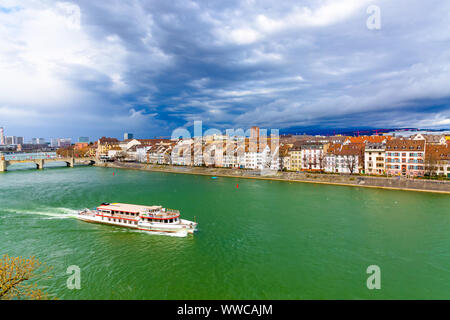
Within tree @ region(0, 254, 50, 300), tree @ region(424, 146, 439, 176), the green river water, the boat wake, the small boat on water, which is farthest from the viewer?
tree @ region(424, 146, 439, 176)

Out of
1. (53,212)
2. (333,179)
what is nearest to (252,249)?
(53,212)

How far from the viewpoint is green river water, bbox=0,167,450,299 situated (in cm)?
1706

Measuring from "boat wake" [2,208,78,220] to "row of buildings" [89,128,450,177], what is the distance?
55.1 meters

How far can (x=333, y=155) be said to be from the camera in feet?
227

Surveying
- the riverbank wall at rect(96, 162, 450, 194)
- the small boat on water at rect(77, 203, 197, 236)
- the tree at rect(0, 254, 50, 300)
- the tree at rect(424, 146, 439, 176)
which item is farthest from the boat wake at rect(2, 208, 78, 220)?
the tree at rect(424, 146, 439, 176)

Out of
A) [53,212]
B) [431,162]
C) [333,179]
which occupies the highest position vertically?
[431,162]

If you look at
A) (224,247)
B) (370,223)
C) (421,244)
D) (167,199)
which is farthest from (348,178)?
(224,247)

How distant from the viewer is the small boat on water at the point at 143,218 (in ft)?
89.5

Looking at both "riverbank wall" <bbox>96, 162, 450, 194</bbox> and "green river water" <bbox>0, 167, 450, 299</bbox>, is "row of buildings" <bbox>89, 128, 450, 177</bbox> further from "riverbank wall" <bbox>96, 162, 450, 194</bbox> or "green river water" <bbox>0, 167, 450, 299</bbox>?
"green river water" <bbox>0, 167, 450, 299</bbox>

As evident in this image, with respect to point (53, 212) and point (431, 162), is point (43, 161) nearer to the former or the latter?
point (53, 212)

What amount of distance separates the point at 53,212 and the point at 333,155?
62605 mm

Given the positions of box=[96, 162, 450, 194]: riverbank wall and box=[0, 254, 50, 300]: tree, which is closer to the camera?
box=[0, 254, 50, 300]: tree

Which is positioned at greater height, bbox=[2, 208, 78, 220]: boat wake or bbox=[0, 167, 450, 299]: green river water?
bbox=[2, 208, 78, 220]: boat wake
